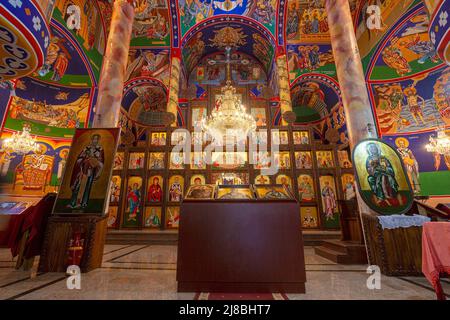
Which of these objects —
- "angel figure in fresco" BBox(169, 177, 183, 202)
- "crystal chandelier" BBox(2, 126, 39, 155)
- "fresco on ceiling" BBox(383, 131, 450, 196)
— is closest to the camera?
"angel figure in fresco" BBox(169, 177, 183, 202)

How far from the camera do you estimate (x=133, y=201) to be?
646 cm

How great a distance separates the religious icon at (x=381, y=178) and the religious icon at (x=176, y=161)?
496 centimetres

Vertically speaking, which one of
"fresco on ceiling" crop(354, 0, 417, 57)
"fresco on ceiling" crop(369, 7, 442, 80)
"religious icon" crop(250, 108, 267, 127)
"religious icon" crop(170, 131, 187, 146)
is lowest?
"religious icon" crop(170, 131, 187, 146)

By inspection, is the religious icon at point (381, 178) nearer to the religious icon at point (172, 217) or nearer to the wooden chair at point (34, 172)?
the religious icon at point (172, 217)

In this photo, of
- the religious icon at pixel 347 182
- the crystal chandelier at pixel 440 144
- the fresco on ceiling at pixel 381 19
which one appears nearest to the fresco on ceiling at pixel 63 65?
the religious icon at pixel 347 182

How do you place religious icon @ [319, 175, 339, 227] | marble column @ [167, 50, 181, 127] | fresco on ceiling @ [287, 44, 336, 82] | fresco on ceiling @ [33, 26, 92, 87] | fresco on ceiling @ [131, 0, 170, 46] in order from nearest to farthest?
1. religious icon @ [319, 175, 339, 227]
2. marble column @ [167, 50, 181, 127]
3. fresco on ceiling @ [33, 26, 92, 87]
4. fresco on ceiling @ [131, 0, 170, 46]
5. fresco on ceiling @ [287, 44, 336, 82]

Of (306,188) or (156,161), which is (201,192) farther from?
(306,188)

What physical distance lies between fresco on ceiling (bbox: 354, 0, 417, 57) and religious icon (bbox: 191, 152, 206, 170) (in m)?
10.9

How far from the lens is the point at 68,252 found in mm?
2992

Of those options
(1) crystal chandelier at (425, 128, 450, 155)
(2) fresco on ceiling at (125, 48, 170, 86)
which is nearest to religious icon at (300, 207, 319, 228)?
(1) crystal chandelier at (425, 128, 450, 155)

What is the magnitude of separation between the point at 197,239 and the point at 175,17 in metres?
12.4

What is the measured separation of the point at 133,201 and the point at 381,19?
Result: 46.5 feet

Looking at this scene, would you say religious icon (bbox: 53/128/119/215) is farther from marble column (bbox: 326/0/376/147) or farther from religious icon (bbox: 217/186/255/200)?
marble column (bbox: 326/0/376/147)

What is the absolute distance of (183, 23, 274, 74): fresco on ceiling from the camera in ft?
41.4
